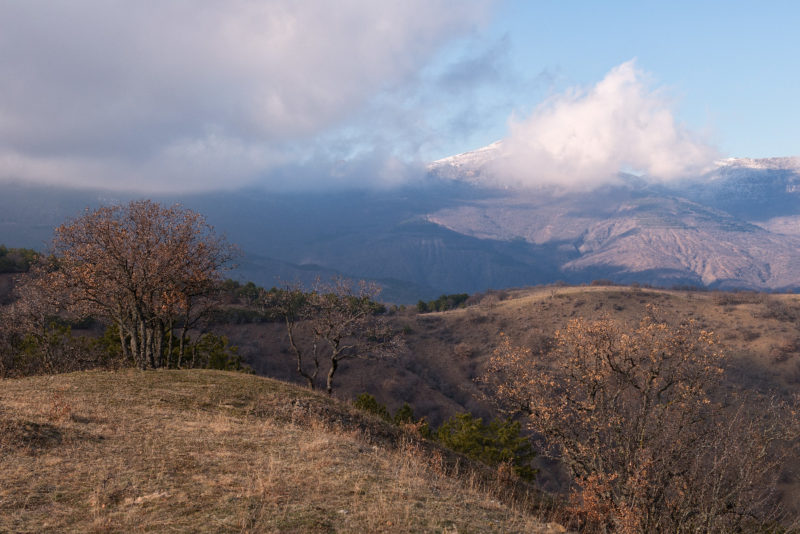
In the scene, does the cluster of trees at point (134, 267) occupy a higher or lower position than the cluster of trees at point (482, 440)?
higher

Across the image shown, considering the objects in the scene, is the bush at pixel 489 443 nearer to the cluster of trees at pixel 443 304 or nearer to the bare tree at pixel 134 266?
the bare tree at pixel 134 266

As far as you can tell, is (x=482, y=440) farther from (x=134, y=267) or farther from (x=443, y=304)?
(x=443, y=304)

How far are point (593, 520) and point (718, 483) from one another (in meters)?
5.51

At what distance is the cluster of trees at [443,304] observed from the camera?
12756cm

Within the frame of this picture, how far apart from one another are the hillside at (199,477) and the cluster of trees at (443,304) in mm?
108182

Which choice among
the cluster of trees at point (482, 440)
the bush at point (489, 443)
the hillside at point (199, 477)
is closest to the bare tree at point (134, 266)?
the hillside at point (199, 477)

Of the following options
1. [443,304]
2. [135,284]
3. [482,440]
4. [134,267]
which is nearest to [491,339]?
[443,304]

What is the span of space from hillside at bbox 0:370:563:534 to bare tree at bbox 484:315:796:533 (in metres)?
7.04

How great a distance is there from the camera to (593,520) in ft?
62.0

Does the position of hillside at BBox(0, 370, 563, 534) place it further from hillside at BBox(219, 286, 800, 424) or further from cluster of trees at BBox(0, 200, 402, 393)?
hillside at BBox(219, 286, 800, 424)

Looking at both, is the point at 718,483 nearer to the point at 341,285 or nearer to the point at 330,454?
the point at 330,454

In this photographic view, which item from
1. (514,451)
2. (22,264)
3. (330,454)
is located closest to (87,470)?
(330,454)

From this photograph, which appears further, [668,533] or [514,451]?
[514,451]

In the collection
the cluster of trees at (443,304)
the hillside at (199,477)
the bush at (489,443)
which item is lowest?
the cluster of trees at (443,304)
